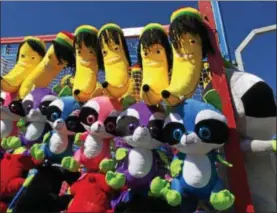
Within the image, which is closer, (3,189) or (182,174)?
(182,174)

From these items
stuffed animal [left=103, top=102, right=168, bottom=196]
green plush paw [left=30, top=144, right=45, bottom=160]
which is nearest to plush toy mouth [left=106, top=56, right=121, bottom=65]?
stuffed animal [left=103, top=102, right=168, bottom=196]

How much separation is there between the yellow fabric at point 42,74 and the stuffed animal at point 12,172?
261 millimetres

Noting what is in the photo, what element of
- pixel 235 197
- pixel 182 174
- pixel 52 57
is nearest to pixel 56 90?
pixel 52 57

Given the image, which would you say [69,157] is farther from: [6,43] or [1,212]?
[6,43]

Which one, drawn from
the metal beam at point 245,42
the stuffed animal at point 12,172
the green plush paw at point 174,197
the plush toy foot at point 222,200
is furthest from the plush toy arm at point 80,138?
the metal beam at point 245,42

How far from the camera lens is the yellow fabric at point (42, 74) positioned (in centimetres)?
166

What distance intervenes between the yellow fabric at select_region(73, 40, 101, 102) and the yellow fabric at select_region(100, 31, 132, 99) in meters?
0.07

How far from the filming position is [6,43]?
7.68 feet

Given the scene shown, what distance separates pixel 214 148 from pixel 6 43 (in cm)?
160

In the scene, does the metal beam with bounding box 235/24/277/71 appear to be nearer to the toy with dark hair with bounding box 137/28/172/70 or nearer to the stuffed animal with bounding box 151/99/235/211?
the toy with dark hair with bounding box 137/28/172/70

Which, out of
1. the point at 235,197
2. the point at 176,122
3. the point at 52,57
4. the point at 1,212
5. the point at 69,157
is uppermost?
the point at 52,57

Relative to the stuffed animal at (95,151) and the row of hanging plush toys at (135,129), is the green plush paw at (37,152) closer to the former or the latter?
the row of hanging plush toys at (135,129)

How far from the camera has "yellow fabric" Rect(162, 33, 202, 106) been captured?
4.03ft

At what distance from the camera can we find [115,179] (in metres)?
1.27
